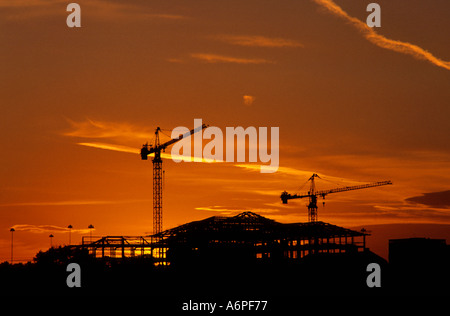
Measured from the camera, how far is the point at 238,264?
128 m

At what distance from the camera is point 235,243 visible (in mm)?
137750

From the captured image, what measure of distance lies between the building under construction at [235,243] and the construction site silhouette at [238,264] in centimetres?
18

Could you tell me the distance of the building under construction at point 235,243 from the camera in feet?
437

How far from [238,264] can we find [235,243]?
9576mm

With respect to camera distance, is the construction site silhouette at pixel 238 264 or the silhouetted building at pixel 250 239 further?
the silhouetted building at pixel 250 239

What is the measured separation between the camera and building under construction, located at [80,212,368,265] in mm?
133250

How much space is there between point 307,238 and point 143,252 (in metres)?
29.4

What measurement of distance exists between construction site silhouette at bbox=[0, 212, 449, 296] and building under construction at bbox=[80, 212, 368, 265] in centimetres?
18
